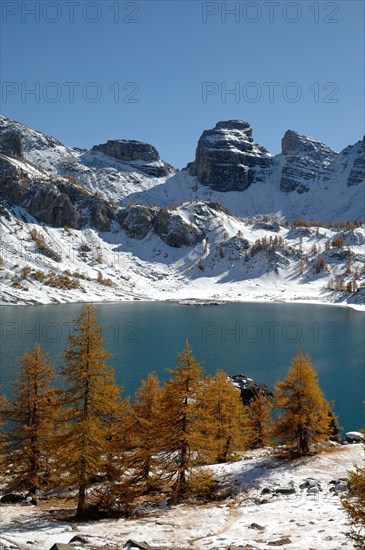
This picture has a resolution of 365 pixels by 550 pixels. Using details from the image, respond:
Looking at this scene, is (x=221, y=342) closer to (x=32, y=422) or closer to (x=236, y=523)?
(x=32, y=422)

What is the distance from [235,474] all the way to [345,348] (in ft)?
293

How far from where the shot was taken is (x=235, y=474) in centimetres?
3509

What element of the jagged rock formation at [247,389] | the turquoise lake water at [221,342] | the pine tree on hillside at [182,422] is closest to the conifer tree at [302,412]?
the pine tree on hillside at [182,422]

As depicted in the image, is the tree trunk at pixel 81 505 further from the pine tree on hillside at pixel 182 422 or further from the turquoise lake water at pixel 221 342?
the turquoise lake water at pixel 221 342

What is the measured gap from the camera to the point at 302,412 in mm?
38875

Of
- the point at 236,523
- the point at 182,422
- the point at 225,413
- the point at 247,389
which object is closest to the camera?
the point at 236,523

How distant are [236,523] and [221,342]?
311 ft

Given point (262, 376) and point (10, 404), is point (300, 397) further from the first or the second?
point (262, 376)

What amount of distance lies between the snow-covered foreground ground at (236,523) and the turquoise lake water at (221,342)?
105 feet

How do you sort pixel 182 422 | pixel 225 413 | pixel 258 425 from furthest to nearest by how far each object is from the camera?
pixel 258 425 < pixel 225 413 < pixel 182 422

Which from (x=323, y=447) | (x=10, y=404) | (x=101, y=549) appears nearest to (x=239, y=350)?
(x=323, y=447)

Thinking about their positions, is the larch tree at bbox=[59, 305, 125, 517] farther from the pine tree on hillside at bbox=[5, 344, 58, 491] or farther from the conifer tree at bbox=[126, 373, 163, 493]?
the pine tree on hillside at bbox=[5, 344, 58, 491]

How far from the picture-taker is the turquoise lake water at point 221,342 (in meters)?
80.0

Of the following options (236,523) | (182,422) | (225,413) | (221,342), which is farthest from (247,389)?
(221,342)
